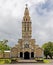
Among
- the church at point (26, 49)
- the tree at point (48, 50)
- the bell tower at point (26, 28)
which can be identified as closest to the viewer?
the church at point (26, 49)

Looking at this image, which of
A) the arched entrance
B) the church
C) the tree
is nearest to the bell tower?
the church

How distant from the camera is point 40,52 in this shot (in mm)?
80312

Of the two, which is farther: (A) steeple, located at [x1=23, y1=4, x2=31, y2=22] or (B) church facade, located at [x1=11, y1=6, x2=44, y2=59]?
(A) steeple, located at [x1=23, y1=4, x2=31, y2=22]

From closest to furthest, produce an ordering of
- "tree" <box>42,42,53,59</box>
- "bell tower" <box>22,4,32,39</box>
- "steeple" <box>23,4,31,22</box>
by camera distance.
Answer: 1. "bell tower" <box>22,4,32,39</box>
2. "steeple" <box>23,4,31,22</box>
3. "tree" <box>42,42,53,59</box>

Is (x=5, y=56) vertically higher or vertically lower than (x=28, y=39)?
lower

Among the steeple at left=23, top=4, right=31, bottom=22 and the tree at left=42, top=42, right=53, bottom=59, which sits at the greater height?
the steeple at left=23, top=4, right=31, bottom=22

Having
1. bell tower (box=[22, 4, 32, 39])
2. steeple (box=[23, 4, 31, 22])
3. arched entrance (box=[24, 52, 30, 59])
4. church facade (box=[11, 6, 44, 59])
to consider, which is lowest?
arched entrance (box=[24, 52, 30, 59])

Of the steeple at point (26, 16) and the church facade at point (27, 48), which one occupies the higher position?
the steeple at point (26, 16)

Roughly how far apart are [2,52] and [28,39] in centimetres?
1087

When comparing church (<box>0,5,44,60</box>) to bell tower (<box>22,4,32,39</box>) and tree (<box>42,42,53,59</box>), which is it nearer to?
bell tower (<box>22,4,32,39</box>)

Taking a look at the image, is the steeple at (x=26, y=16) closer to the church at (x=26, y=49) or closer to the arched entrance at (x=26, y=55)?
the church at (x=26, y=49)

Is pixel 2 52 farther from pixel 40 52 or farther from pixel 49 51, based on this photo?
pixel 49 51

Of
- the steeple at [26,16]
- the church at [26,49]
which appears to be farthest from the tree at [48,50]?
the steeple at [26,16]

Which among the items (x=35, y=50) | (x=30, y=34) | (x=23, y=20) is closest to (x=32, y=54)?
(x=35, y=50)
